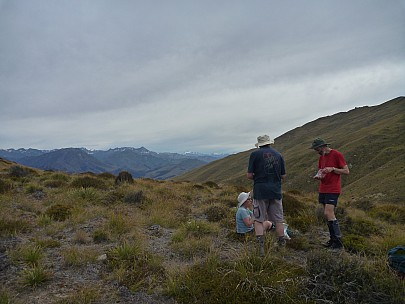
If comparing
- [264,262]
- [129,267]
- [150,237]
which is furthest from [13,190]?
[264,262]

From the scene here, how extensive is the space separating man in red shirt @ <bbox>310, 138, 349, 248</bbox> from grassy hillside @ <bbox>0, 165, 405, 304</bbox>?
0.39 m

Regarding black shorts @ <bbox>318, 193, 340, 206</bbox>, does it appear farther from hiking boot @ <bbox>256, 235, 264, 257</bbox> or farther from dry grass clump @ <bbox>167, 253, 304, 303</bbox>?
dry grass clump @ <bbox>167, 253, 304, 303</bbox>

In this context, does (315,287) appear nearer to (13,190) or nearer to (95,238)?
(95,238)

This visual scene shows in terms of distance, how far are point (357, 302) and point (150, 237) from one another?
171 inches

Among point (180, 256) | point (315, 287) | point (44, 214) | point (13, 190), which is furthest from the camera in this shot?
point (13, 190)

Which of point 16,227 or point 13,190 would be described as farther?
point 13,190

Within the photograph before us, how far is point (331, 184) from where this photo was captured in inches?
235

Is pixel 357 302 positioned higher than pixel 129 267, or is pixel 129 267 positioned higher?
pixel 129 267

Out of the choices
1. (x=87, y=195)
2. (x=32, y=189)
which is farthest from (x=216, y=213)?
(x=32, y=189)

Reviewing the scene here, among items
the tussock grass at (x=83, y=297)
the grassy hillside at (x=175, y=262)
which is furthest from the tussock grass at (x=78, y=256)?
the tussock grass at (x=83, y=297)

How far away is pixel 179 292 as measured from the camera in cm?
388

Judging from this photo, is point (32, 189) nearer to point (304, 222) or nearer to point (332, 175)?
point (304, 222)

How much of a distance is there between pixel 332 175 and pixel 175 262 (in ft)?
12.2

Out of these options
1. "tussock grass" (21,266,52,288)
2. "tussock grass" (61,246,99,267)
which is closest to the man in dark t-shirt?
"tussock grass" (61,246,99,267)
